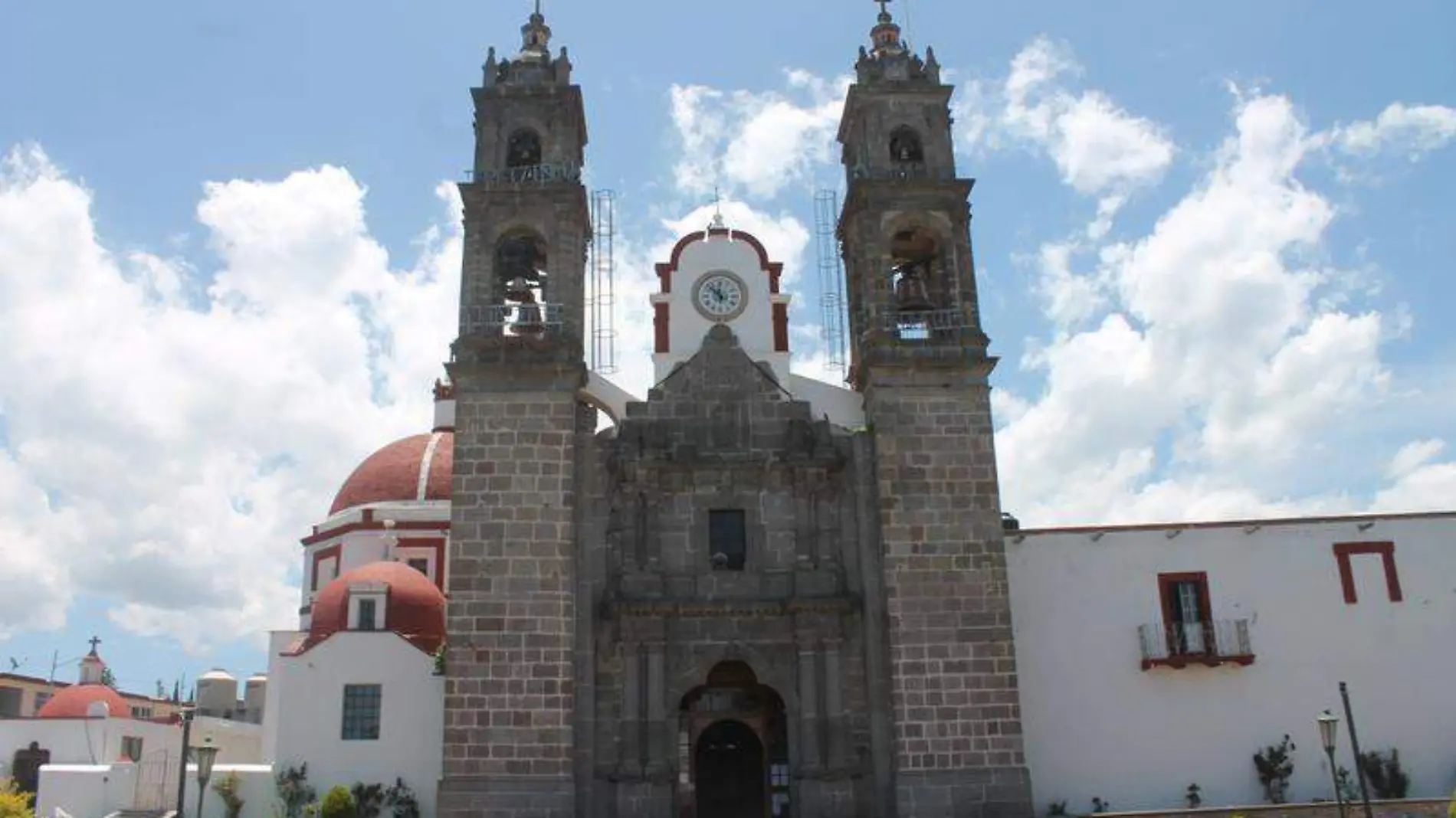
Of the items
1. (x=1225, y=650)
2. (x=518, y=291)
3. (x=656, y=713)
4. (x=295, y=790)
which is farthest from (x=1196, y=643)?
(x=295, y=790)

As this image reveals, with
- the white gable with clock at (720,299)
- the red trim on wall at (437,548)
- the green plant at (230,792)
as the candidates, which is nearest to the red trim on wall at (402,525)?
the red trim on wall at (437,548)

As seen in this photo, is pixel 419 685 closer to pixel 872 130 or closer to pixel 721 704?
pixel 721 704

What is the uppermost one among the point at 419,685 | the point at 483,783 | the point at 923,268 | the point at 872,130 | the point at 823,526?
the point at 872,130

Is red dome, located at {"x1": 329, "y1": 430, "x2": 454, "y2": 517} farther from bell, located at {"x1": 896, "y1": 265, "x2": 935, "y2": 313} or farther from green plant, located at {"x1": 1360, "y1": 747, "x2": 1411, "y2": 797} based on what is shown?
green plant, located at {"x1": 1360, "y1": 747, "x2": 1411, "y2": 797}

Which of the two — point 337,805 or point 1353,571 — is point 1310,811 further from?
point 337,805

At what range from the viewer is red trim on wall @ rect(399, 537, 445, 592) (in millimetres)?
31078

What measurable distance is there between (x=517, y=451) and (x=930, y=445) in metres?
6.93

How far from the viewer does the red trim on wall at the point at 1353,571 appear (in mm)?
23500

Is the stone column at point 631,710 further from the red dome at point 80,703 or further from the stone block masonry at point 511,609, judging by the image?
the red dome at point 80,703

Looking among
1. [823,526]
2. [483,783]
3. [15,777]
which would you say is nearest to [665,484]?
[823,526]

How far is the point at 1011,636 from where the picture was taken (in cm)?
2103

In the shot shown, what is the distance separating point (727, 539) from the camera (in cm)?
2189

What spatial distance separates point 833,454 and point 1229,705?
A: 8329 mm

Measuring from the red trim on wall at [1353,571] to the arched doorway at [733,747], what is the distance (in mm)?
10669
